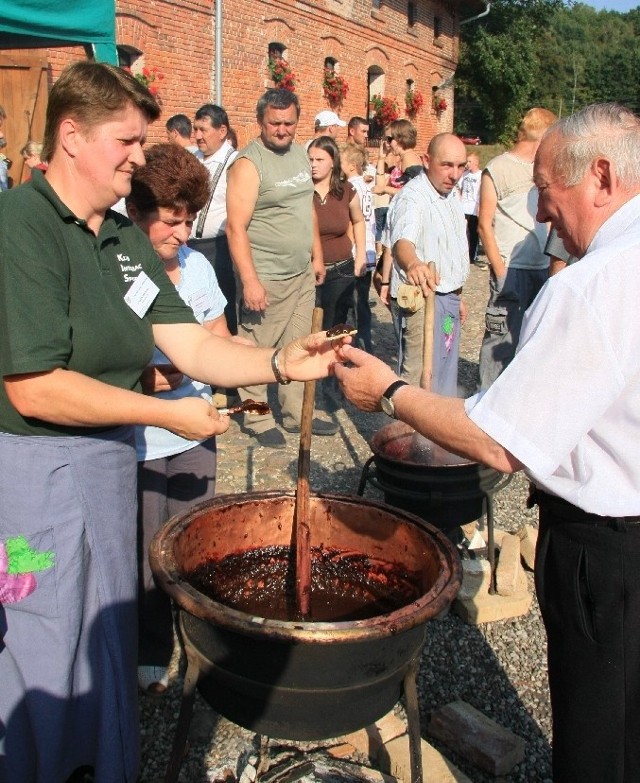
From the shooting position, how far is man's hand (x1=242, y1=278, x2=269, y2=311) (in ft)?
17.7

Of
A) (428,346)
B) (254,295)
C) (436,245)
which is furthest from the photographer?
(254,295)

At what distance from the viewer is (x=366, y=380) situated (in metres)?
2.34

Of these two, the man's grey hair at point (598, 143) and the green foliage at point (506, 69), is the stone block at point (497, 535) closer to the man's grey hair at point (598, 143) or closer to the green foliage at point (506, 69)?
the man's grey hair at point (598, 143)

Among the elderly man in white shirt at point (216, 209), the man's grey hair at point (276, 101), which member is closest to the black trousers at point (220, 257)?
the elderly man in white shirt at point (216, 209)

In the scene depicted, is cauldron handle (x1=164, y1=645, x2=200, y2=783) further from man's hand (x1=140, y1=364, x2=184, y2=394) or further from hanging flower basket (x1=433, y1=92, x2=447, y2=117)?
hanging flower basket (x1=433, y1=92, x2=447, y2=117)

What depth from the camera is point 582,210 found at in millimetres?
1991

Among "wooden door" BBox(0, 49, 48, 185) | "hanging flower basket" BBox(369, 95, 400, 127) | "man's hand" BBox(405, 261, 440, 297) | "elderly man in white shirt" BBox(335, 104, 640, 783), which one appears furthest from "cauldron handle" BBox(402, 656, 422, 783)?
"hanging flower basket" BBox(369, 95, 400, 127)

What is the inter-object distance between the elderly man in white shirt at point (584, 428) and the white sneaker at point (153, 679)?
1641 millimetres

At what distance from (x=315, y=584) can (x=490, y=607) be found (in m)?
1.34

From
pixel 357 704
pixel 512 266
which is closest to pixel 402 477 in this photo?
pixel 357 704

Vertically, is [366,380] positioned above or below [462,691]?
above

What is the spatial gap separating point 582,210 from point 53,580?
1691mm

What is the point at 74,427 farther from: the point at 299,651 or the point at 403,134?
the point at 403,134

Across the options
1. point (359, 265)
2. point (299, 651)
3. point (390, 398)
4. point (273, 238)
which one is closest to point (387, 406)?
point (390, 398)
